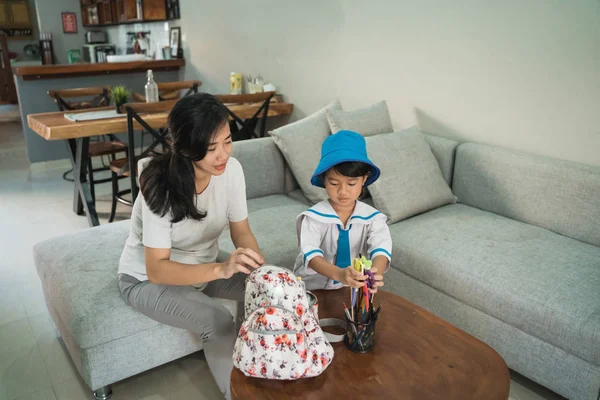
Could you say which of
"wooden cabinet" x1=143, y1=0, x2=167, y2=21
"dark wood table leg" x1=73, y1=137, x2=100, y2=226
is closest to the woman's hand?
"dark wood table leg" x1=73, y1=137, x2=100, y2=226

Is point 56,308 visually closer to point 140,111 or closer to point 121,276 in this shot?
point 121,276

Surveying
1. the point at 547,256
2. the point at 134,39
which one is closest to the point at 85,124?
the point at 547,256

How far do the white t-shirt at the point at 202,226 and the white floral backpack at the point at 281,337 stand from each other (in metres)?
0.41

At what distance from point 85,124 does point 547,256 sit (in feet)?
8.29

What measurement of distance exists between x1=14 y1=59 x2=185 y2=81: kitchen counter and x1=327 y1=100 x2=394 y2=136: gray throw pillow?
110 inches

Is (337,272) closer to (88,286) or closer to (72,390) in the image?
(88,286)

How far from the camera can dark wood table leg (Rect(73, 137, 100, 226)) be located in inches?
123

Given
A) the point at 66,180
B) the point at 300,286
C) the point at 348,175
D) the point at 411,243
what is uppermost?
the point at 348,175

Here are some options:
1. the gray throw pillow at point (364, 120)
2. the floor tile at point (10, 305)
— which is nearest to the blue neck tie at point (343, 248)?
the gray throw pillow at point (364, 120)

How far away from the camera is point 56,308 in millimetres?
1813

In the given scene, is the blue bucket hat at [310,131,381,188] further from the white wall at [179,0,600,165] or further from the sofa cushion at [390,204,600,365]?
the white wall at [179,0,600,165]

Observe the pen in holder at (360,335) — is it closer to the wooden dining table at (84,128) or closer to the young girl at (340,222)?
the young girl at (340,222)

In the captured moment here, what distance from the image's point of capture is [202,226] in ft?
5.24

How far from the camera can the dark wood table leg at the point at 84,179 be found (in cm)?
312
